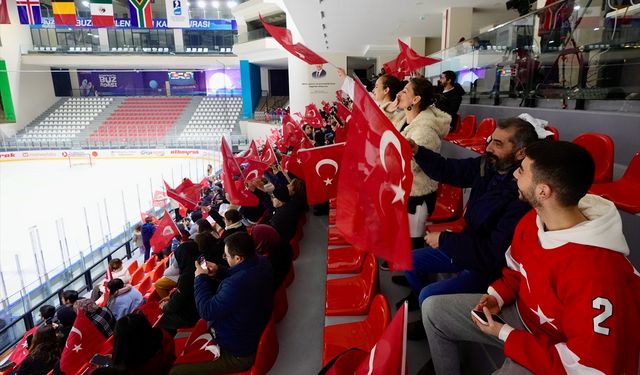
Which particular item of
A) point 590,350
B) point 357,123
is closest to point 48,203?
point 357,123

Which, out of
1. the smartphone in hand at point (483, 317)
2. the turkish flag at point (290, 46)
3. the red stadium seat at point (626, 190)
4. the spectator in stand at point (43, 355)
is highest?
the turkish flag at point (290, 46)

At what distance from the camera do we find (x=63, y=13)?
1100 centimetres

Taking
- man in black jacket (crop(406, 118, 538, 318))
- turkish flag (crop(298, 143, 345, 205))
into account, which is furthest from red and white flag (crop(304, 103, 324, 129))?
man in black jacket (crop(406, 118, 538, 318))

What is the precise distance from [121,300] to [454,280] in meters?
2.80

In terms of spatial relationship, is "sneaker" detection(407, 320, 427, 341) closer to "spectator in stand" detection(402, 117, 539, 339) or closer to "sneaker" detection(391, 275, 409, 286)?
"spectator in stand" detection(402, 117, 539, 339)

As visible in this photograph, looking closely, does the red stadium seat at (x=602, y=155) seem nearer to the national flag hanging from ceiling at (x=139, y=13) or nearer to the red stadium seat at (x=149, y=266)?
the red stadium seat at (x=149, y=266)

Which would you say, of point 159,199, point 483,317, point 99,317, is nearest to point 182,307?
point 99,317

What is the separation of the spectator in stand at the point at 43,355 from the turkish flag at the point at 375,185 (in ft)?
9.24

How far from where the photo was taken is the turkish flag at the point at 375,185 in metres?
1.18

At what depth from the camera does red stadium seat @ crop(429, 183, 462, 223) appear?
2725mm

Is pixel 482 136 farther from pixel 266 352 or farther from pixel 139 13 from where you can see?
A: pixel 139 13

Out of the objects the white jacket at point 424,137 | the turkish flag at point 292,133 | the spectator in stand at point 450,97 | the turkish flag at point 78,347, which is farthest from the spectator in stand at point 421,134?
the turkish flag at point 292,133

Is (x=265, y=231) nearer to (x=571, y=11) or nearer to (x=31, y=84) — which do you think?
(x=571, y=11)

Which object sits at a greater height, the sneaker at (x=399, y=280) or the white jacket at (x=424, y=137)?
the white jacket at (x=424, y=137)
